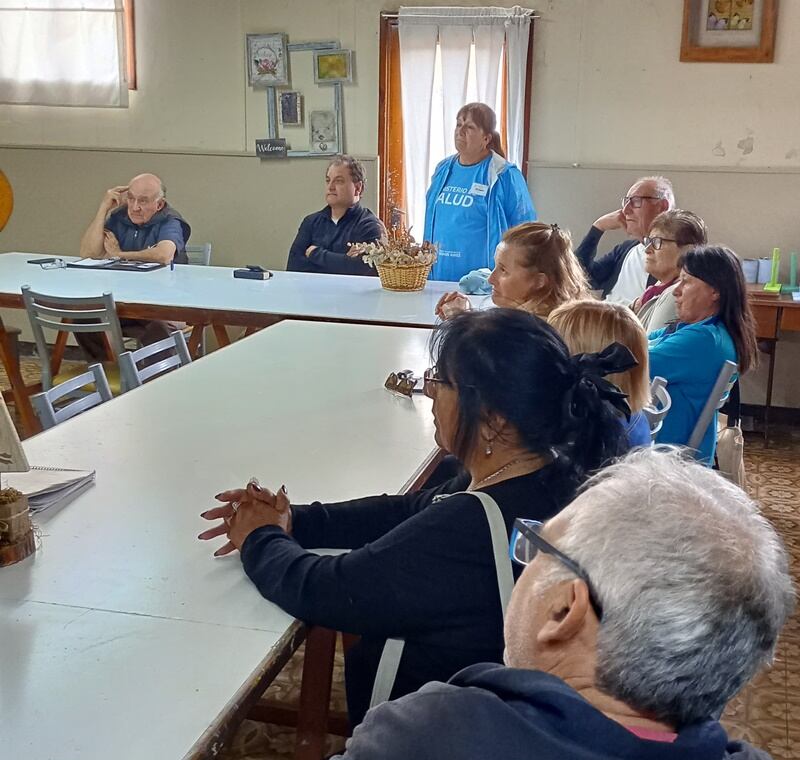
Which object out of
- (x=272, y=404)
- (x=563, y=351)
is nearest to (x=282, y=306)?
(x=272, y=404)

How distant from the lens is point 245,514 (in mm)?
1687

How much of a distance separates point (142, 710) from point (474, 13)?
16.0ft

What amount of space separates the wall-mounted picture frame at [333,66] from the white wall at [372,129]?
2.4 inches

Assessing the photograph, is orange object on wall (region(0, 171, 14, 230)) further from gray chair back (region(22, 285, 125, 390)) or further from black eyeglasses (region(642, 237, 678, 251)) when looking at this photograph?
black eyeglasses (region(642, 237, 678, 251))

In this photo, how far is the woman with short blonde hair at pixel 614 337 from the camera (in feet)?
7.10

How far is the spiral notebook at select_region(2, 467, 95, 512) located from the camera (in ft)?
6.07

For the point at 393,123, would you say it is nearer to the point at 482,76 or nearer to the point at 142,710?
the point at 482,76

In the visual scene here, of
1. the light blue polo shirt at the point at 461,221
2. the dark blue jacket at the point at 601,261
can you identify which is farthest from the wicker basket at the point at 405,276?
the dark blue jacket at the point at 601,261

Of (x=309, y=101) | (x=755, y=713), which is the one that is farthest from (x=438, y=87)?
(x=755, y=713)

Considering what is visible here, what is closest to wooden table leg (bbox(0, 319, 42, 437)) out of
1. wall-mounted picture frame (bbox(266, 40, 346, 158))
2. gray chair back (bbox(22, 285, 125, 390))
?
gray chair back (bbox(22, 285, 125, 390))

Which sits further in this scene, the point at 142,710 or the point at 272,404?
the point at 272,404

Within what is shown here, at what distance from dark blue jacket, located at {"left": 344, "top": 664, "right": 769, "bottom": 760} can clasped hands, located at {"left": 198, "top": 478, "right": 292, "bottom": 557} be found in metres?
0.78

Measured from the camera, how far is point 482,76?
17.9ft

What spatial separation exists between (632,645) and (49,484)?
53.9 inches
